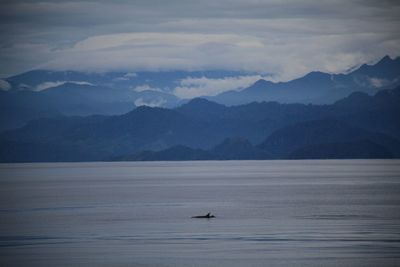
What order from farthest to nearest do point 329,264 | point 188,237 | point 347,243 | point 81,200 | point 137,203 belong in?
point 81,200 < point 137,203 < point 188,237 < point 347,243 < point 329,264

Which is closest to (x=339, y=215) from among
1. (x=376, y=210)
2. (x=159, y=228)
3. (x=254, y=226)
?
(x=376, y=210)

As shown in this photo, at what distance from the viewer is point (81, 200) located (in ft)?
594

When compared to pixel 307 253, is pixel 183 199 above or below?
above

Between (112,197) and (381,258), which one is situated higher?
(112,197)

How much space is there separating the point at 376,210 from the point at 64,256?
2576 inches

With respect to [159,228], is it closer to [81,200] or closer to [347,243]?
[347,243]

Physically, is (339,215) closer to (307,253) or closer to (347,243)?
(347,243)

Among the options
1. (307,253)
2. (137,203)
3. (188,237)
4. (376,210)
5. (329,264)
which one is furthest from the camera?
(137,203)

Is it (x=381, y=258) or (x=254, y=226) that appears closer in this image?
(x=381, y=258)

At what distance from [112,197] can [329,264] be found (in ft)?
393

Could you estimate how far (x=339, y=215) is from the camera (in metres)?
126

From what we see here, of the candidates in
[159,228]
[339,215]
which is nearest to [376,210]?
[339,215]

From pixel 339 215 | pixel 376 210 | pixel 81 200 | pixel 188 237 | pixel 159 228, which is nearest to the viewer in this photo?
pixel 188 237

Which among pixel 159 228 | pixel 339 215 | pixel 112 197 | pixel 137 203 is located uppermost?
pixel 112 197
